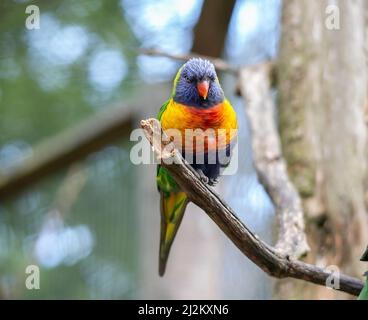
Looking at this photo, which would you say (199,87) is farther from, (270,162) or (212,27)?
(212,27)

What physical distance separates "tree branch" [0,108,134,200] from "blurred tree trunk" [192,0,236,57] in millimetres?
601

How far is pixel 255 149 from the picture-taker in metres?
2.67

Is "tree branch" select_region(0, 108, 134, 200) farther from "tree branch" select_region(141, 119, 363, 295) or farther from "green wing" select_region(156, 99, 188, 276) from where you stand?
"tree branch" select_region(141, 119, 363, 295)

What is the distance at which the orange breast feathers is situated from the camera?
2.16 meters

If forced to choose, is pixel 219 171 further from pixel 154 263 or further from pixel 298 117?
pixel 154 263

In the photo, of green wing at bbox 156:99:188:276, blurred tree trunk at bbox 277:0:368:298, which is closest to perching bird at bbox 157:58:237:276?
green wing at bbox 156:99:188:276

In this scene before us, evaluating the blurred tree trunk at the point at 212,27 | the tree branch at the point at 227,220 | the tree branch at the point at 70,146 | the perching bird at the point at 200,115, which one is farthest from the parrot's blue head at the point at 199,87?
the tree branch at the point at 70,146

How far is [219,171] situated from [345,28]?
93cm

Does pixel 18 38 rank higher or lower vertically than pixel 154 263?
higher

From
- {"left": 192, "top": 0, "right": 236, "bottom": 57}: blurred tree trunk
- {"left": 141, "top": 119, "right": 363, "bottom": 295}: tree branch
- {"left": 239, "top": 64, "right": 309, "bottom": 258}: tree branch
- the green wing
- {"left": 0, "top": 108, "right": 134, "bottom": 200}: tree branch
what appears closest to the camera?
{"left": 141, "top": 119, "right": 363, "bottom": 295}: tree branch

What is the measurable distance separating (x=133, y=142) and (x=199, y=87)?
1468mm

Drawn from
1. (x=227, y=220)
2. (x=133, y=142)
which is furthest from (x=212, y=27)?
→ (x=227, y=220)

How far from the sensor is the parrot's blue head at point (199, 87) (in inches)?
86.9
